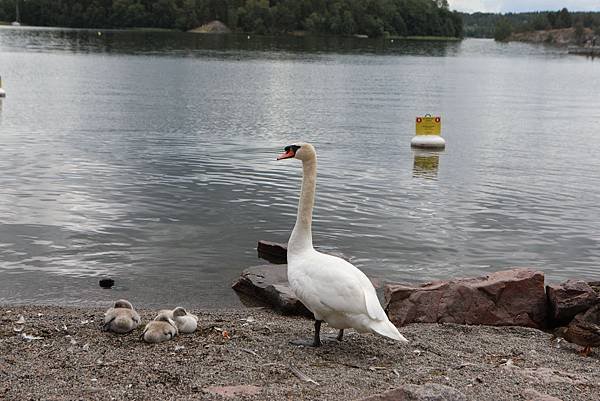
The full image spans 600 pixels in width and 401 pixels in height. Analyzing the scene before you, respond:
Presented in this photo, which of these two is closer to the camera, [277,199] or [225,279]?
[225,279]

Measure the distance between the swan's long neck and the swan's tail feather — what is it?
159cm

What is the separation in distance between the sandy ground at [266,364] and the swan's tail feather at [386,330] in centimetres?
33

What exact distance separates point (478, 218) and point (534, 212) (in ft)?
6.48

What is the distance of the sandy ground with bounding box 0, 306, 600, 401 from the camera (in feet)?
24.9

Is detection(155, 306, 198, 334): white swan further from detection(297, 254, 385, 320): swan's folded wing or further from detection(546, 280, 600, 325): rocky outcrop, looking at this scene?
detection(546, 280, 600, 325): rocky outcrop

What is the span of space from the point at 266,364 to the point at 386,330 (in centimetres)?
126

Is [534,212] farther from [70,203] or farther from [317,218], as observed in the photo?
[70,203]

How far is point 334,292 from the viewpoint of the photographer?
880cm

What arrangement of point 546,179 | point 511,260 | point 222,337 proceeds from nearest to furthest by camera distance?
point 222,337
point 511,260
point 546,179

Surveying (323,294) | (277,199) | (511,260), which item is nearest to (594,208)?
(511,260)

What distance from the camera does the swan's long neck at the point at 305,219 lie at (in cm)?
984

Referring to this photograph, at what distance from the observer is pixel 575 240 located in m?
18.8

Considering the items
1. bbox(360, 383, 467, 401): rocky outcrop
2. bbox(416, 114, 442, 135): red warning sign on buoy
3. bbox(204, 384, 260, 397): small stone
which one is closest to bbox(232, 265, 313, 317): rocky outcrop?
bbox(204, 384, 260, 397): small stone

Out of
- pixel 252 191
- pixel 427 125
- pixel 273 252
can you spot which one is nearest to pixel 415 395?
pixel 273 252
